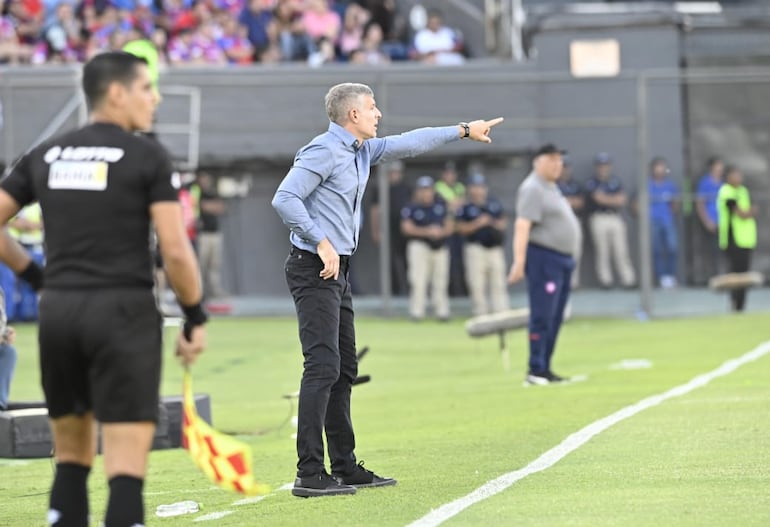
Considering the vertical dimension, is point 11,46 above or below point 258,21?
below

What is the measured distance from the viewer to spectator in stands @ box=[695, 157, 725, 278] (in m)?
25.1

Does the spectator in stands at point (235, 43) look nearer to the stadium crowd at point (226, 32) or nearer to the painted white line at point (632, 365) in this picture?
the stadium crowd at point (226, 32)

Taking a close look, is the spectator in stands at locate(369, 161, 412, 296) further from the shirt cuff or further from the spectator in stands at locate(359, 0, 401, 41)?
the shirt cuff

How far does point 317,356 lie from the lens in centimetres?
805

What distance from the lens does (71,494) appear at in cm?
603

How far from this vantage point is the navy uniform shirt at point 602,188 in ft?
82.4

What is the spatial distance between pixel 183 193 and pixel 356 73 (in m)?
3.82

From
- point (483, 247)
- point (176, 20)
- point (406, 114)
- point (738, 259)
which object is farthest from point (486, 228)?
Answer: point (176, 20)

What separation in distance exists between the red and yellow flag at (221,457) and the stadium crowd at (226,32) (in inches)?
758

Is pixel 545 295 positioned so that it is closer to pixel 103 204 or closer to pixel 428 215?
pixel 103 204

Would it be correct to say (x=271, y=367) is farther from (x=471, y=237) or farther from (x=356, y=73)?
(x=356, y=73)

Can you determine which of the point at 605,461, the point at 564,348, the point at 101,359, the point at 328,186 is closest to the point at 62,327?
the point at 101,359

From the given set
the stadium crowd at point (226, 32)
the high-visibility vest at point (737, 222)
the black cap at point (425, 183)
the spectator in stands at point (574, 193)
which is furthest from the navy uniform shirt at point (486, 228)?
the stadium crowd at point (226, 32)

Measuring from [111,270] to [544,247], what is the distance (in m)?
8.78
